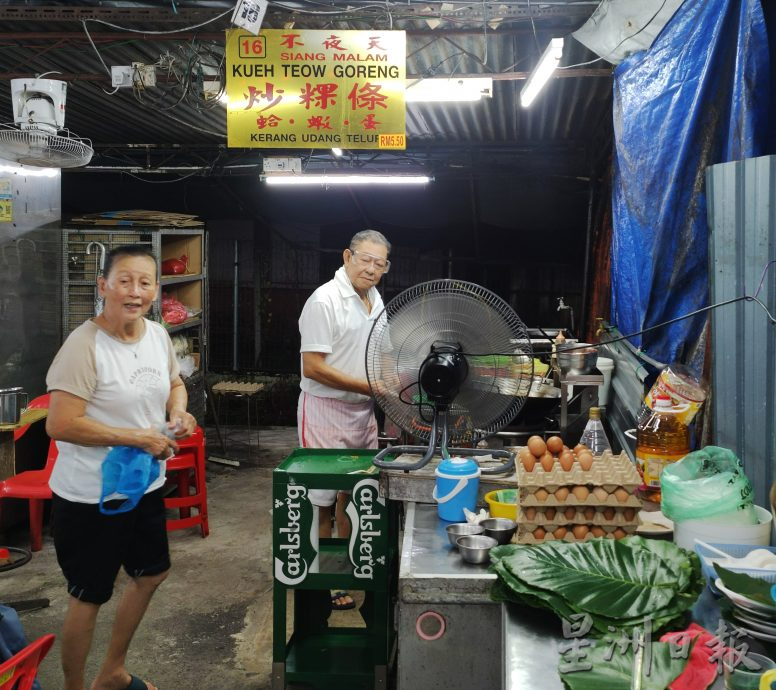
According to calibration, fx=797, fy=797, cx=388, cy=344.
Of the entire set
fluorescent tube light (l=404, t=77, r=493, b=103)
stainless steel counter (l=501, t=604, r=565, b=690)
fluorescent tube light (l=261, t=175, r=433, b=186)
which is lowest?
stainless steel counter (l=501, t=604, r=565, b=690)

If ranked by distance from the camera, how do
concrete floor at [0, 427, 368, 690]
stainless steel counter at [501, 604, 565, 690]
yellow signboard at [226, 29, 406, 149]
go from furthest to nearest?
yellow signboard at [226, 29, 406, 149]
concrete floor at [0, 427, 368, 690]
stainless steel counter at [501, 604, 565, 690]

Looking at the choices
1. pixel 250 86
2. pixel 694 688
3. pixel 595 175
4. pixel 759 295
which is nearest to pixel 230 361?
pixel 595 175

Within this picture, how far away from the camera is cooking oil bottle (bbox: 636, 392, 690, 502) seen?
3.22 meters

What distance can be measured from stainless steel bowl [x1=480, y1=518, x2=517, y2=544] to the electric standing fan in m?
0.36

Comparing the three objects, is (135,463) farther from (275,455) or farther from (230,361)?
(230,361)

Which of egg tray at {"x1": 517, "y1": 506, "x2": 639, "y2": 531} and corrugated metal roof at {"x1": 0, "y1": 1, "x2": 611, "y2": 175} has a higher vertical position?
corrugated metal roof at {"x1": 0, "y1": 1, "x2": 611, "y2": 175}

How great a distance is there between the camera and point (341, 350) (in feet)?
14.6

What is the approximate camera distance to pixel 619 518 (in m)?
2.58

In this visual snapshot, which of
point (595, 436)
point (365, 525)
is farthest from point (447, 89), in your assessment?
point (365, 525)

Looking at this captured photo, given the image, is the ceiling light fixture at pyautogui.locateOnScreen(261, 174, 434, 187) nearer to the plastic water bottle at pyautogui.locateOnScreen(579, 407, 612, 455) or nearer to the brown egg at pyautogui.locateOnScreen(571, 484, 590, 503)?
the plastic water bottle at pyautogui.locateOnScreen(579, 407, 612, 455)

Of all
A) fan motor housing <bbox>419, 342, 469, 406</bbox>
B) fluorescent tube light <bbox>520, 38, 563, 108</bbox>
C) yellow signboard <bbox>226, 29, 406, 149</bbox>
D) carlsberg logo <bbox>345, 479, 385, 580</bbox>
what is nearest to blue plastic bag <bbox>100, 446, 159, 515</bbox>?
carlsberg logo <bbox>345, 479, 385, 580</bbox>

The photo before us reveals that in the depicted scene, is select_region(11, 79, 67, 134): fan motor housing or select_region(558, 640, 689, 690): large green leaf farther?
select_region(11, 79, 67, 134): fan motor housing

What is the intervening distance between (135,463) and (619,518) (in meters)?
1.91

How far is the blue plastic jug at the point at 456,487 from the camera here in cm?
301
